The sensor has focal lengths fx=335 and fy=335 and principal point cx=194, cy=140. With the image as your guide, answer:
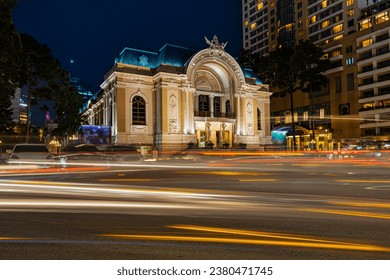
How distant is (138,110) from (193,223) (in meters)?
36.6

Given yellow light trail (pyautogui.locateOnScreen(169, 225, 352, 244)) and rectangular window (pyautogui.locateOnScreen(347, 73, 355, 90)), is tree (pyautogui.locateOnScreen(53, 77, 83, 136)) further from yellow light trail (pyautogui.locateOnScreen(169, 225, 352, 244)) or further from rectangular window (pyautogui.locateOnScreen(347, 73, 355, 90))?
rectangular window (pyautogui.locateOnScreen(347, 73, 355, 90))

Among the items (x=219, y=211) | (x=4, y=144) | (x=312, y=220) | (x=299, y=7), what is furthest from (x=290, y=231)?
(x=299, y=7)

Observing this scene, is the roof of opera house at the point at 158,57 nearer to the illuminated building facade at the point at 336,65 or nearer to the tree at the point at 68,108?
the tree at the point at 68,108

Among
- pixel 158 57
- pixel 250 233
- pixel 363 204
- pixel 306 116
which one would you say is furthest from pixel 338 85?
pixel 250 233

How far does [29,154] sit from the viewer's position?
743 inches

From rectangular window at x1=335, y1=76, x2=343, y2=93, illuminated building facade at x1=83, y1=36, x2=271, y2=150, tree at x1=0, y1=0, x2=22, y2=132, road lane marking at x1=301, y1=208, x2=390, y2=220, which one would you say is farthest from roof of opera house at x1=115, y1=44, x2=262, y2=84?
road lane marking at x1=301, y1=208, x2=390, y2=220

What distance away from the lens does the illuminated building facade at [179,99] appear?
134 ft

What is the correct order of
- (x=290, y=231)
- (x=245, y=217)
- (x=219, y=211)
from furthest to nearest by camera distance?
(x=219, y=211) → (x=245, y=217) → (x=290, y=231)

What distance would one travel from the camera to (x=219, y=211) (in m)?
7.65

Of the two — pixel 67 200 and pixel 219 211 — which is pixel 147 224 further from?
pixel 67 200

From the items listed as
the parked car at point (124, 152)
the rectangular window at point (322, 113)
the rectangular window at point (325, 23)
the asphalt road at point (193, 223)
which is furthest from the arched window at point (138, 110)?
the rectangular window at point (325, 23)

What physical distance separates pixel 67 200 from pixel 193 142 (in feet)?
108

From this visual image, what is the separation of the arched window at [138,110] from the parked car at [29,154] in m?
22.1
